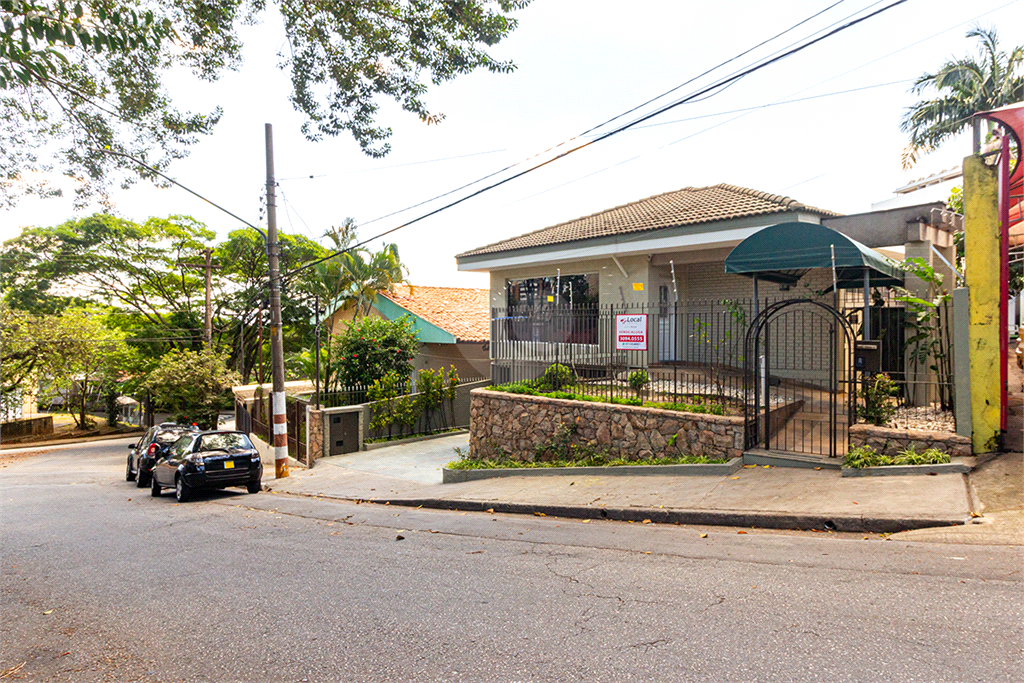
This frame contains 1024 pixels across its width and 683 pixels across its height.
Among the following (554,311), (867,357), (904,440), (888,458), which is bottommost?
(888,458)

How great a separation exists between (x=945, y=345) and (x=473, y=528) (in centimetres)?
796

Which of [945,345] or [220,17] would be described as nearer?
[220,17]

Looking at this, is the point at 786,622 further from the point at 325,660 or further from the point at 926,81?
the point at 926,81

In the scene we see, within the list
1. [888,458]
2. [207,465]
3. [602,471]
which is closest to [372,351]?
[207,465]

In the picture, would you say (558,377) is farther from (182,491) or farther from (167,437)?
(167,437)

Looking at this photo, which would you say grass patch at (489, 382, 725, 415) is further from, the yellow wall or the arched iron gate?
the yellow wall

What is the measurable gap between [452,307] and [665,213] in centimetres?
1287

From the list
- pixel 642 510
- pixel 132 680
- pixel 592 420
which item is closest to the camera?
pixel 132 680

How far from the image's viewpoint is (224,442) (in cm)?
1384

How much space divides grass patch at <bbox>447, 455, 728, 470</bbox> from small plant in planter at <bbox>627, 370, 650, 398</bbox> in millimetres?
1424

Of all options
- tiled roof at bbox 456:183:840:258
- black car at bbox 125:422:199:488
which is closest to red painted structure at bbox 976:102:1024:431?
tiled roof at bbox 456:183:840:258

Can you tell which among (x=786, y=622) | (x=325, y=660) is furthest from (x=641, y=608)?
(x=325, y=660)

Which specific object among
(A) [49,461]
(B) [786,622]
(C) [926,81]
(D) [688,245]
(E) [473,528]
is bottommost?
(A) [49,461]

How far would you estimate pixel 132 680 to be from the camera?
402 cm
